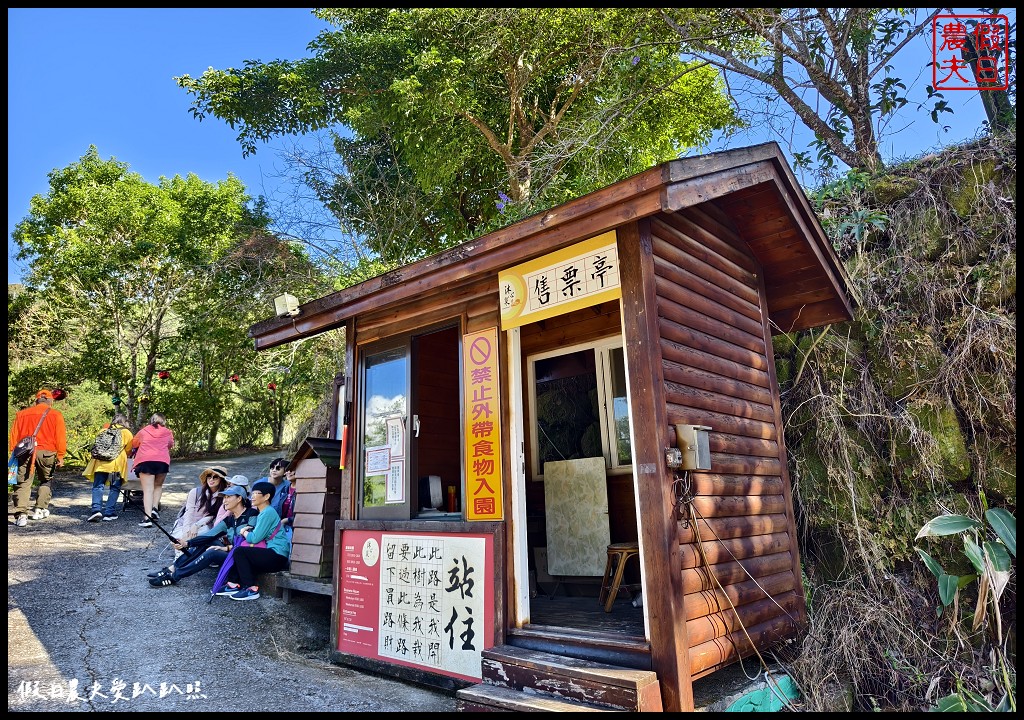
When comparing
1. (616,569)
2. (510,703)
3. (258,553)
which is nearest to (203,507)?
(258,553)

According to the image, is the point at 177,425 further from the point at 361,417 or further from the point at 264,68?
the point at 361,417

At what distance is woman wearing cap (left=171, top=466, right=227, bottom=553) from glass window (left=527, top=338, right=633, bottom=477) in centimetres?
401

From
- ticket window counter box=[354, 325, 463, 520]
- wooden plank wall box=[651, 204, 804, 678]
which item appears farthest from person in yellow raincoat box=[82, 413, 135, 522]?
wooden plank wall box=[651, 204, 804, 678]

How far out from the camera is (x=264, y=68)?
559 inches

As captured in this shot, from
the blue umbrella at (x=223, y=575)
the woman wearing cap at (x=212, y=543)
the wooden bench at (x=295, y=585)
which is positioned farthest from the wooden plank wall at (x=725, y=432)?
the woman wearing cap at (x=212, y=543)

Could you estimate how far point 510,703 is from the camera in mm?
3615

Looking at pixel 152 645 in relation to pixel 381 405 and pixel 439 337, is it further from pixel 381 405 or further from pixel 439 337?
pixel 439 337

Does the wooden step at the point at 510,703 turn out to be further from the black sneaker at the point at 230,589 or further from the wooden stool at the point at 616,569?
the black sneaker at the point at 230,589

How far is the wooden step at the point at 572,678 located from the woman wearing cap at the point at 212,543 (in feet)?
14.1

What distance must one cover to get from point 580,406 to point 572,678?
13.7 ft

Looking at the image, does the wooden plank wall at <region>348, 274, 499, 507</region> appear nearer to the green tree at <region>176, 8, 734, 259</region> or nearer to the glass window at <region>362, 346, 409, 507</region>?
→ the glass window at <region>362, 346, 409, 507</region>

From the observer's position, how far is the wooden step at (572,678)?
340 cm

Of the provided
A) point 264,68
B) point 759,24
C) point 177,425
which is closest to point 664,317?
point 759,24

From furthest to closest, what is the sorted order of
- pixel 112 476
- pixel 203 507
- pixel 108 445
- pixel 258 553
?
pixel 112 476, pixel 108 445, pixel 203 507, pixel 258 553
